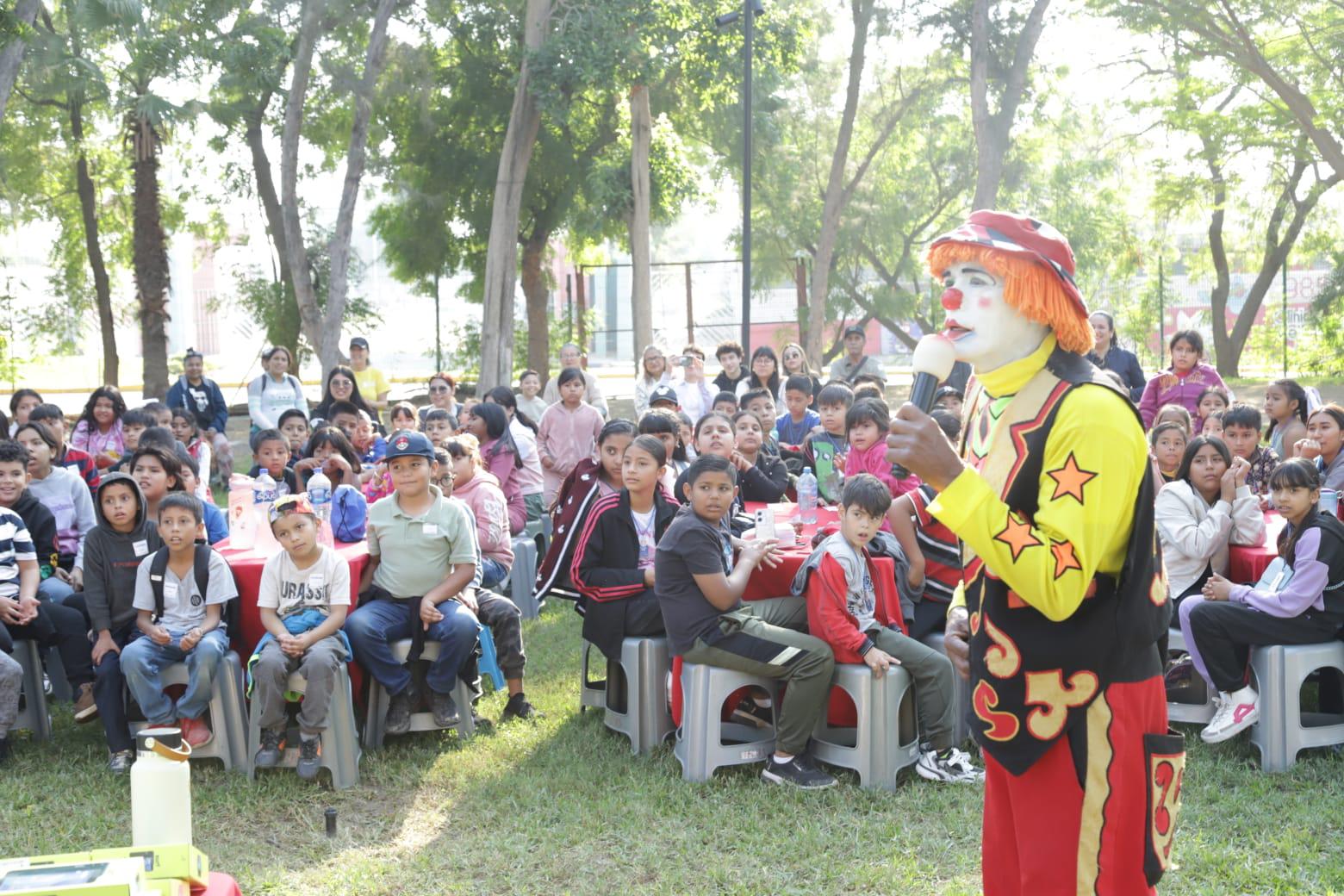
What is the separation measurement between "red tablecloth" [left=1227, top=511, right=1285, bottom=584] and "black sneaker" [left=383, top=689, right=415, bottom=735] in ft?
11.5

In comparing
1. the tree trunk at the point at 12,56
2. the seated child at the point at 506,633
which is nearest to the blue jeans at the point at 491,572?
the seated child at the point at 506,633

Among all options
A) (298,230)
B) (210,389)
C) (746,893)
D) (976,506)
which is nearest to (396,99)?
(298,230)

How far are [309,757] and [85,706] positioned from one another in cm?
140

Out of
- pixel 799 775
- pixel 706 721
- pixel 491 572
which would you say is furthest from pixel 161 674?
pixel 799 775

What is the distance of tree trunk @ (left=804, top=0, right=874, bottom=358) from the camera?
70.7 ft

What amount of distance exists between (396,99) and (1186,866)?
18103 millimetres

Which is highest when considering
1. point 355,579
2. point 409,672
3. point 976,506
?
point 976,506

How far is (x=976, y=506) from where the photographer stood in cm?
231

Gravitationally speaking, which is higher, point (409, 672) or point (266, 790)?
point (409, 672)

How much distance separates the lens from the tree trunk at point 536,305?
838 inches

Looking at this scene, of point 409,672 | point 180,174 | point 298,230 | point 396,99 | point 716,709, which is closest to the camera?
point 716,709

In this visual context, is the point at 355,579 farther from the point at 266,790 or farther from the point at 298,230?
the point at 298,230

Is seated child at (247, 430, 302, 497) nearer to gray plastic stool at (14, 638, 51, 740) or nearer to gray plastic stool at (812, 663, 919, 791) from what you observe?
gray plastic stool at (14, 638, 51, 740)

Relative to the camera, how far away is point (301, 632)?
5.30 m
